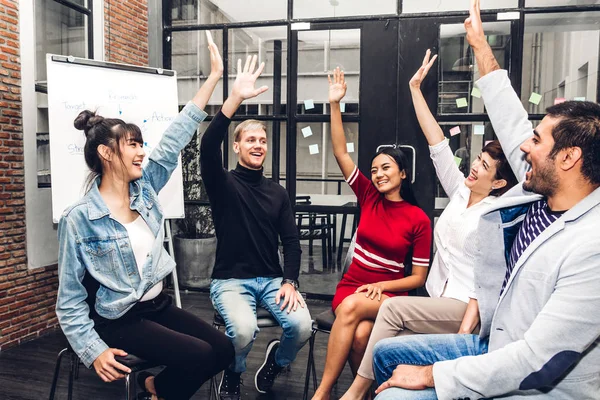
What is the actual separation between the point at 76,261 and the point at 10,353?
5.89 feet

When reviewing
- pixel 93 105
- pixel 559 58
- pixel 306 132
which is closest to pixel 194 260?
pixel 306 132

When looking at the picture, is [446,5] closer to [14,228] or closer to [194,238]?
[194,238]

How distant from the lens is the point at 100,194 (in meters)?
1.86

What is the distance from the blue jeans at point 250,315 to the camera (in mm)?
2137

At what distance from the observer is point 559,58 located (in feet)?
11.0

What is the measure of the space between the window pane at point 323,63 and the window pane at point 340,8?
14 cm

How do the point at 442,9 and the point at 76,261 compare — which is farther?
the point at 442,9

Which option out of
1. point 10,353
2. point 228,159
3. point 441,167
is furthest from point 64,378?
point 441,167

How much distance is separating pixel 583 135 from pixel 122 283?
1616 millimetres

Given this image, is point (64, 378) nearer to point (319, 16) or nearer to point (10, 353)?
point (10, 353)

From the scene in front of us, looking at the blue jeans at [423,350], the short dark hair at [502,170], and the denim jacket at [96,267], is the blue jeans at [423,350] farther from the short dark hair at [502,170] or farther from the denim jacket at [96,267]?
the denim jacket at [96,267]

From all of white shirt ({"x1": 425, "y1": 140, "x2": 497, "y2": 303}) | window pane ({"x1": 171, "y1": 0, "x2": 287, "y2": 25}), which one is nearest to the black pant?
white shirt ({"x1": 425, "y1": 140, "x2": 497, "y2": 303})

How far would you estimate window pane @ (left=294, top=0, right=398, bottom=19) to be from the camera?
3631 mm

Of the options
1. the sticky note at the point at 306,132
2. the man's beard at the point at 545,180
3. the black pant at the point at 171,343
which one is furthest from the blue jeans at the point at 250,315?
the sticky note at the point at 306,132
